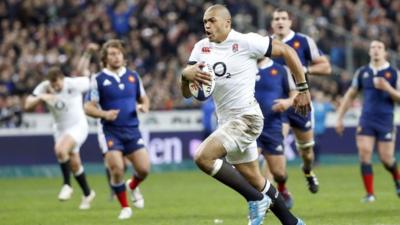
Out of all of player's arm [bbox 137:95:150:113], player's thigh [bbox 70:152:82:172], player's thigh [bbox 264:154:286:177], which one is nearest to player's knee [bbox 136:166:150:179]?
player's arm [bbox 137:95:150:113]

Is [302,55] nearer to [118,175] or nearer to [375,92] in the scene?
[375,92]

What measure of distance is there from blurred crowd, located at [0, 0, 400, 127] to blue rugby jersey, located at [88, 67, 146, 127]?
40.6ft

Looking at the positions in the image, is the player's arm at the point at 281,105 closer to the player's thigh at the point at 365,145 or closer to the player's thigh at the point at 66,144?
the player's thigh at the point at 365,145

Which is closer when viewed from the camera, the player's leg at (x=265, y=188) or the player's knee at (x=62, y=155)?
the player's leg at (x=265, y=188)

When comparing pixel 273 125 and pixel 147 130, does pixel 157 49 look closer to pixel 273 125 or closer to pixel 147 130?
pixel 147 130

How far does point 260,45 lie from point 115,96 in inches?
188

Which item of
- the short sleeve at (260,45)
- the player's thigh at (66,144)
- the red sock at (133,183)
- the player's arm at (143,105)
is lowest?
the red sock at (133,183)

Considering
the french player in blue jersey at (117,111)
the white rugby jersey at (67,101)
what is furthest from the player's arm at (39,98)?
the french player in blue jersey at (117,111)

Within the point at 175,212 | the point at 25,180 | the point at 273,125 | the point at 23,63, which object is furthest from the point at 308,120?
the point at 23,63

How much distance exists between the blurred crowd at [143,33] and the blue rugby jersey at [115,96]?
12363 millimetres

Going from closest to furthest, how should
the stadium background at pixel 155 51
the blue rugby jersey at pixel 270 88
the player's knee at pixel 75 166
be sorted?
the blue rugby jersey at pixel 270 88 → the player's knee at pixel 75 166 → the stadium background at pixel 155 51

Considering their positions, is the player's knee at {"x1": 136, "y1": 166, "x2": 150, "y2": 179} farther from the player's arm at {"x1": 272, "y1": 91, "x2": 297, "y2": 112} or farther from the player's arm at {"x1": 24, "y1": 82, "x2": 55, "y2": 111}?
the player's arm at {"x1": 24, "y1": 82, "x2": 55, "y2": 111}

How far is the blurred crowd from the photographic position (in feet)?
96.2

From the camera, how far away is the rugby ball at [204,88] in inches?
432
